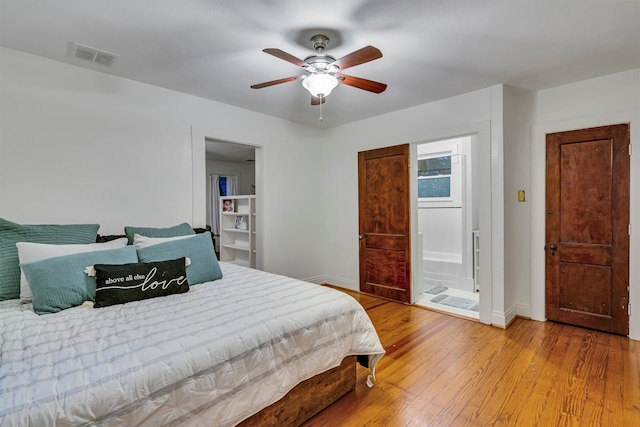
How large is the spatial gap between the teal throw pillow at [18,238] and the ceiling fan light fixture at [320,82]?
201 cm

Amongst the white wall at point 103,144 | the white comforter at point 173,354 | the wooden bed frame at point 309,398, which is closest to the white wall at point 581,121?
the white comforter at point 173,354

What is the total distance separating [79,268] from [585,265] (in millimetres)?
4244

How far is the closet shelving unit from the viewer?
15.3 feet

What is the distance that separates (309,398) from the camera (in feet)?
5.72

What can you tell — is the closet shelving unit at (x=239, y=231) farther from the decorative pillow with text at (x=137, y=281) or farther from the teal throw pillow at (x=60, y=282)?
the teal throw pillow at (x=60, y=282)

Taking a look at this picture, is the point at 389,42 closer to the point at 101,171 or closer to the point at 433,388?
the point at 433,388

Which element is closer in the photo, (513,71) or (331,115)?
(513,71)

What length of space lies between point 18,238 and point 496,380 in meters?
3.41

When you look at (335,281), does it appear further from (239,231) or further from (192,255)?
(192,255)

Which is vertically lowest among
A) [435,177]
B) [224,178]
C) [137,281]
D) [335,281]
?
[335,281]

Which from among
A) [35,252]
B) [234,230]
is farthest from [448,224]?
[35,252]

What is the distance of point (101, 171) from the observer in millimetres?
2721

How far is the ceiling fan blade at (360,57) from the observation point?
5.88ft

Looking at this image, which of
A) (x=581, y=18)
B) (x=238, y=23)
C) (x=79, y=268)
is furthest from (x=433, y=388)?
(x=238, y=23)
